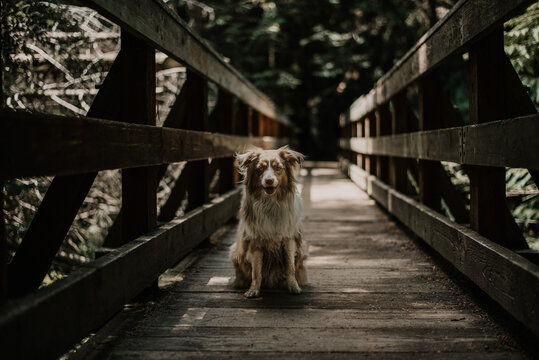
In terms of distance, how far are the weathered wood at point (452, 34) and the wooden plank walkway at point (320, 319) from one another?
1.69 metres

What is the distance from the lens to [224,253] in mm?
5133

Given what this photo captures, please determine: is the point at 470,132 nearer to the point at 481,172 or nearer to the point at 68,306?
the point at 481,172

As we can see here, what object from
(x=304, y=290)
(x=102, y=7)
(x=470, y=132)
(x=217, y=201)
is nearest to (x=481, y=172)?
(x=470, y=132)

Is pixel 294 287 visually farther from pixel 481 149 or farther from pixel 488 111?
pixel 488 111

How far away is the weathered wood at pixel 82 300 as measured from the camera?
5.74ft

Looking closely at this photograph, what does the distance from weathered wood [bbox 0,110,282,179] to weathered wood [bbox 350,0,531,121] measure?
2055mm

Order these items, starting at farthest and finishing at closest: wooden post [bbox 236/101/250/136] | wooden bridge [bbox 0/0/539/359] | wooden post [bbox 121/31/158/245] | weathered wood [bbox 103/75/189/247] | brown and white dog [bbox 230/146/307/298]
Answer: wooden post [bbox 236/101/250/136] → brown and white dog [bbox 230/146/307/298] → weathered wood [bbox 103/75/189/247] → wooden post [bbox 121/31/158/245] → wooden bridge [bbox 0/0/539/359]

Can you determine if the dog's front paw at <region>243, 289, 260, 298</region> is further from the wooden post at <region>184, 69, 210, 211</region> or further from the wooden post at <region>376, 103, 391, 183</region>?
the wooden post at <region>376, 103, 391, 183</region>

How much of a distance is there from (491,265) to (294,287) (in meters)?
1.39

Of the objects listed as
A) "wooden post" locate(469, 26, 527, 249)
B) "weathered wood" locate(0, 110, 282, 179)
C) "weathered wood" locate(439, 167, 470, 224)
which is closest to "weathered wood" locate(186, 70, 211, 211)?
"weathered wood" locate(0, 110, 282, 179)

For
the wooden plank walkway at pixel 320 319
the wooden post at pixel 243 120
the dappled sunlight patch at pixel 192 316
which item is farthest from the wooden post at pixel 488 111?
the wooden post at pixel 243 120

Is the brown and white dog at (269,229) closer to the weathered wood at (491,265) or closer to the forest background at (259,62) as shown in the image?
the weathered wood at (491,265)

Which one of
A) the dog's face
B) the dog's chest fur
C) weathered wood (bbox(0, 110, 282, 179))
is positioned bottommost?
the dog's chest fur

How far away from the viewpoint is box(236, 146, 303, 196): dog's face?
361cm
